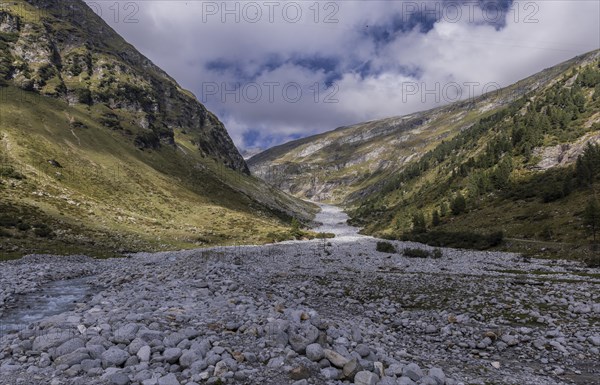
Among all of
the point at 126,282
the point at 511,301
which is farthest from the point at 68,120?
the point at 511,301

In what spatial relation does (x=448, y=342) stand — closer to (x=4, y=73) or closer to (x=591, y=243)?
(x=591, y=243)

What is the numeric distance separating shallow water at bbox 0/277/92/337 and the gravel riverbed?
0.26m

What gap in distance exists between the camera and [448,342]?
1384 cm

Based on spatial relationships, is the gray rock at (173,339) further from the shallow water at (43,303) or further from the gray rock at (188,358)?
the shallow water at (43,303)

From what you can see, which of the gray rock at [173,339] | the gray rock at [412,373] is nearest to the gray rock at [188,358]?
the gray rock at [173,339]

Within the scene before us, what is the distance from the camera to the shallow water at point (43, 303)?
14.7 metres

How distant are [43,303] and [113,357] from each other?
13780mm

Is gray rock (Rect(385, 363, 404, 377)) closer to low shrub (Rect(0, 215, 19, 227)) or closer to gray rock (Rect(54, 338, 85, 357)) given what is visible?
gray rock (Rect(54, 338, 85, 357))

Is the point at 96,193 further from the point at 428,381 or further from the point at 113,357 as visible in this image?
the point at 428,381

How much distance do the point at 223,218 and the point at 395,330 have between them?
85428 millimetres

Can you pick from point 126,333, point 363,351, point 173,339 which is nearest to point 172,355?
point 173,339

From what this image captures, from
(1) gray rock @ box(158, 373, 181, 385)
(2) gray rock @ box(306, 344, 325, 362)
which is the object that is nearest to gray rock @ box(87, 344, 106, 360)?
(1) gray rock @ box(158, 373, 181, 385)

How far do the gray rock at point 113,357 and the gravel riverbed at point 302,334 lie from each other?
1.3 inches

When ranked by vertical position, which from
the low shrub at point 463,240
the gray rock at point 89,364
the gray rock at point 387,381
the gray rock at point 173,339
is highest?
the low shrub at point 463,240
